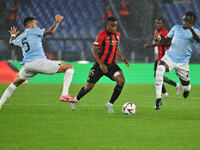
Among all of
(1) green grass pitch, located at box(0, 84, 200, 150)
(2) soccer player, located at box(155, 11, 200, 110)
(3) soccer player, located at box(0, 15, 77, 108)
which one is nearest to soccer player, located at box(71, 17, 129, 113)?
(1) green grass pitch, located at box(0, 84, 200, 150)

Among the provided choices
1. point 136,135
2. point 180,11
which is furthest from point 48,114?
point 180,11

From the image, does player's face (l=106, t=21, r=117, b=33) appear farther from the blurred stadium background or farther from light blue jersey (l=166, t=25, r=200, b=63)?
the blurred stadium background

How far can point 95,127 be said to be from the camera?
25.2ft

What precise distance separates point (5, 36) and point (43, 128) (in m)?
14.7

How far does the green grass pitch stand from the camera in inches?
240

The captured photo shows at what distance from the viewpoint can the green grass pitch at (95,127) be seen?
20.0 feet

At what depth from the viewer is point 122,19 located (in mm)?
24844

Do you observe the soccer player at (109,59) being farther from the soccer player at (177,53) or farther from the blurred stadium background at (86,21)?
the blurred stadium background at (86,21)

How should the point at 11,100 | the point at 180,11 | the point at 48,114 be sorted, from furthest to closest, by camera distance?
the point at 180,11 < the point at 11,100 < the point at 48,114

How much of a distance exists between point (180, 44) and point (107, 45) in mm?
1465

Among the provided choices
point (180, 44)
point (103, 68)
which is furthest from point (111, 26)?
point (180, 44)

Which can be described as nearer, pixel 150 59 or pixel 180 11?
pixel 150 59

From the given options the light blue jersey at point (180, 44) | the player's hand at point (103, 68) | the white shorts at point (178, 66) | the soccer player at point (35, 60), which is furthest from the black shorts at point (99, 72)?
the light blue jersey at point (180, 44)

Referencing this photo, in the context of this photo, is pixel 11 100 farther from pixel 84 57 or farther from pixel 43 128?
pixel 84 57
